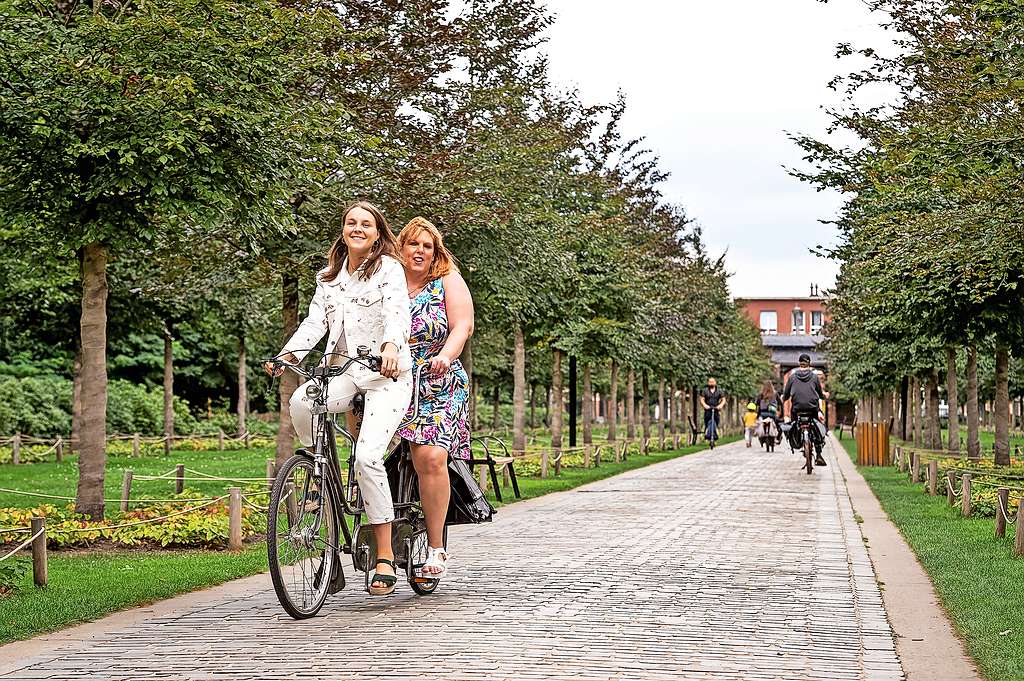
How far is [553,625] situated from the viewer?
22.9 feet

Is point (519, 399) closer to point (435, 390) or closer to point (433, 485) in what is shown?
point (433, 485)

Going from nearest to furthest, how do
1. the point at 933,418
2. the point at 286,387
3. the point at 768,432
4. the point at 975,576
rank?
the point at 975,576, the point at 286,387, the point at 933,418, the point at 768,432

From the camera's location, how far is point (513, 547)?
11.4 meters

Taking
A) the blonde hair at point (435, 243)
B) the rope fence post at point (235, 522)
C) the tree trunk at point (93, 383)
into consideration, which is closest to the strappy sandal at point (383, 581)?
the blonde hair at point (435, 243)

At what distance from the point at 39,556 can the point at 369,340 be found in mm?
3053

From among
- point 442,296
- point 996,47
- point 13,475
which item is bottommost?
point 13,475

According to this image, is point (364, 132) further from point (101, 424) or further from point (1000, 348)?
point (1000, 348)

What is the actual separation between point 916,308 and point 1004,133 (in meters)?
9.84

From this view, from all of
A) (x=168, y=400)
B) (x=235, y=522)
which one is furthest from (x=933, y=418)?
(x=235, y=522)

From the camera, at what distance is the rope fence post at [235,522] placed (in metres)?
11.6

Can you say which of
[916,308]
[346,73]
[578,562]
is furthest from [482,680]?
[916,308]

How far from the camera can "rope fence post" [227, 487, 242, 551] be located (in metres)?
11.6

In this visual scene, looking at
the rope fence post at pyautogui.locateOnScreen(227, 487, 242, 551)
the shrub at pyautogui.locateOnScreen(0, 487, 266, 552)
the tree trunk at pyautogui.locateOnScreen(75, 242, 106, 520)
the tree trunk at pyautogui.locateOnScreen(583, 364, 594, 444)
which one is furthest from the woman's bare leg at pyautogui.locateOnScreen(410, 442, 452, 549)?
the tree trunk at pyautogui.locateOnScreen(583, 364, 594, 444)

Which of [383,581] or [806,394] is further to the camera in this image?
[806,394]
